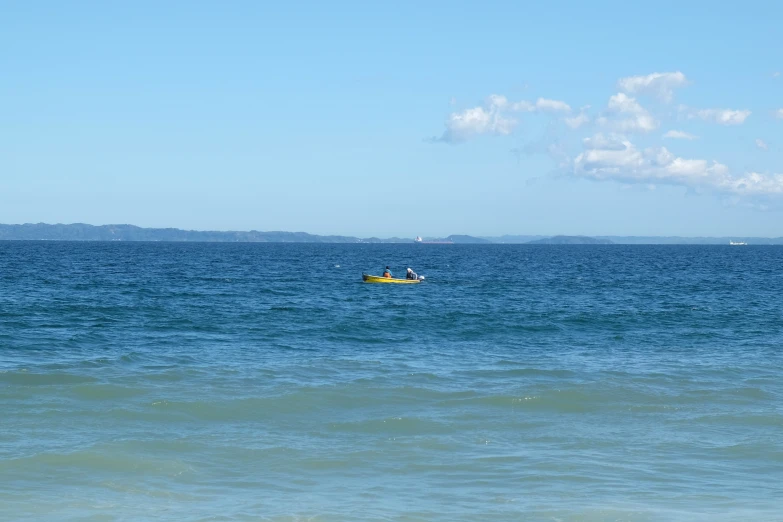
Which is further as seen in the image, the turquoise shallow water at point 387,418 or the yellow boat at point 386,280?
the yellow boat at point 386,280

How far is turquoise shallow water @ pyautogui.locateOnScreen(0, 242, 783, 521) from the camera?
12.3m

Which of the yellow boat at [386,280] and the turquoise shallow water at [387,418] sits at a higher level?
the yellow boat at [386,280]

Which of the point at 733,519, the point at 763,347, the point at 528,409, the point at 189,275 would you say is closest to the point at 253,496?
the point at 733,519

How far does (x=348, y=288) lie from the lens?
57.3 m

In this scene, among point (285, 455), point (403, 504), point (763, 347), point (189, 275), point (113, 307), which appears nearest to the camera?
point (403, 504)

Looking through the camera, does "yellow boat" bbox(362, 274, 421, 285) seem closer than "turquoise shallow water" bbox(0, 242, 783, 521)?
No

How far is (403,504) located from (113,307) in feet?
105

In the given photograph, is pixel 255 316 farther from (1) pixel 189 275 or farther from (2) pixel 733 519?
(1) pixel 189 275

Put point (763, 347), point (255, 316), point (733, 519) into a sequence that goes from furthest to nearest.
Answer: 1. point (255, 316)
2. point (763, 347)
3. point (733, 519)

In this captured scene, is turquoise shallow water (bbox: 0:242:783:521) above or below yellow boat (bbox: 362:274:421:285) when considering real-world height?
below

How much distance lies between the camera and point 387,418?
1739 cm

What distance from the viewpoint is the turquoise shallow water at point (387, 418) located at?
483 inches

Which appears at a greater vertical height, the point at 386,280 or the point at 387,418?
the point at 386,280

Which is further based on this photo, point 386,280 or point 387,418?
point 386,280
